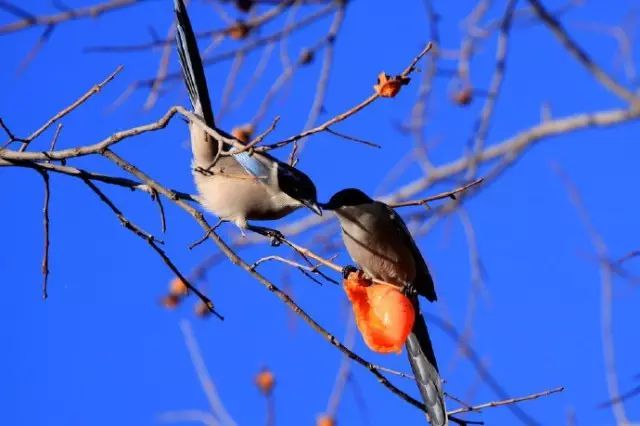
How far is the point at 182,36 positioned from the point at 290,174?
0.54 metres

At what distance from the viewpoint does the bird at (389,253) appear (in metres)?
3.13

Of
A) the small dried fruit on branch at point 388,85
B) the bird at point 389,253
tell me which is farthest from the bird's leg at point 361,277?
the small dried fruit on branch at point 388,85

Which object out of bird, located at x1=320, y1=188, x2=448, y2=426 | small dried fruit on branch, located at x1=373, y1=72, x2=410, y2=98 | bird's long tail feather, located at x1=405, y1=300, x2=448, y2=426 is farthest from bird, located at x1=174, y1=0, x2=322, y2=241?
small dried fruit on branch, located at x1=373, y1=72, x2=410, y2=98

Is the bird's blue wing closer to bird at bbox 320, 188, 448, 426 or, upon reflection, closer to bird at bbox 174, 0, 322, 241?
bird at bbox 174, 0, 322, 241

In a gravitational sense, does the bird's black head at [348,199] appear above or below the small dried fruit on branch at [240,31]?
below

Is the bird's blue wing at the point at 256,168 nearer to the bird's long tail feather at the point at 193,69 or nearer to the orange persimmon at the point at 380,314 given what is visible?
the bird's long tail feather at the point at 193,69

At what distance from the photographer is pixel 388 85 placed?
180cm

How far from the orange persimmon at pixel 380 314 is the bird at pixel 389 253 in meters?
0.54

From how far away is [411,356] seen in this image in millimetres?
3152

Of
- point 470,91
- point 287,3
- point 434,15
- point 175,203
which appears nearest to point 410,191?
point 470,91

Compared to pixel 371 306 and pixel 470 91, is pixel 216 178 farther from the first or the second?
pixel 470 91

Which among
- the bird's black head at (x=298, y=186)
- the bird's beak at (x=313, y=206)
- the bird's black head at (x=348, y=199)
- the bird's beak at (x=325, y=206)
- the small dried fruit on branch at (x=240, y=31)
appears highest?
the small dried fruit on branch at (x=240, y=31)

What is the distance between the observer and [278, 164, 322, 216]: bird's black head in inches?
111

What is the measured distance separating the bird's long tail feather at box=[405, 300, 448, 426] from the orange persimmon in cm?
49
